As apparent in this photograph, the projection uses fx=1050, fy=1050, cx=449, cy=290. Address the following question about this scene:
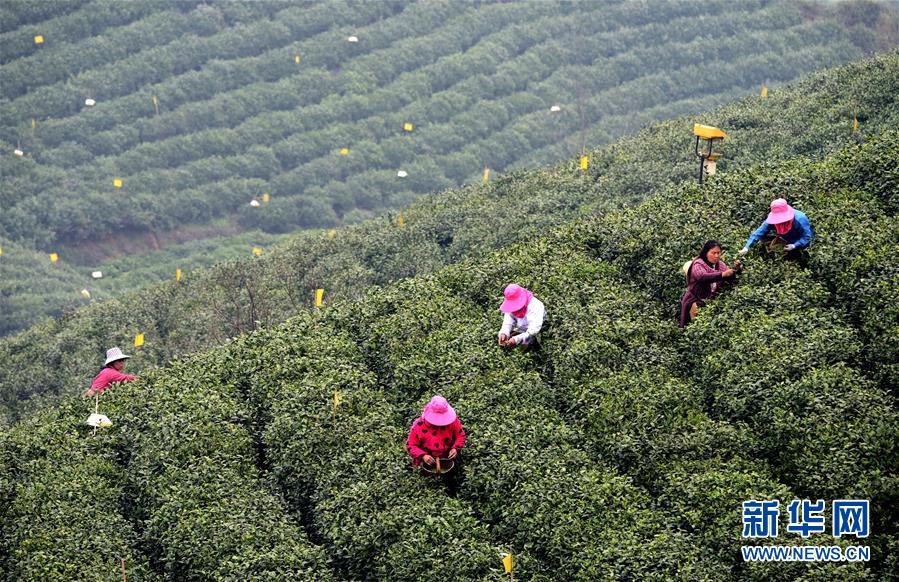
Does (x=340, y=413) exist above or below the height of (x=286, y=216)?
above

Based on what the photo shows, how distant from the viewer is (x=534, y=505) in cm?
1252

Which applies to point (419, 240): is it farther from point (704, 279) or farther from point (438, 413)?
point (438, 413)

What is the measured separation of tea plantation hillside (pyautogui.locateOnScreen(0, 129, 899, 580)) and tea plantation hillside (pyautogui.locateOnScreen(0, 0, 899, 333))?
28.8 m

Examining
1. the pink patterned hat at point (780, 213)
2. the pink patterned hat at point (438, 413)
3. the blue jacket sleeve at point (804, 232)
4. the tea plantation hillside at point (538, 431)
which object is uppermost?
the pink patterned hat at point (780, 213)

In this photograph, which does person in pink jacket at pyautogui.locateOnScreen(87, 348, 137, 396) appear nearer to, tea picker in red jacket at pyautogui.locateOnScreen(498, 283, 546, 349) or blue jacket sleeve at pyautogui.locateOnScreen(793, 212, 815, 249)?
tea picker in red jacket at pyautogui.locateOnScreen(498, 283, 546, 349)

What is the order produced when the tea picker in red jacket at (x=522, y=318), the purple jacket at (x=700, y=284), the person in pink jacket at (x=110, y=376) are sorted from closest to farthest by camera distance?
the purple jacket at (x=700, y=284), the tea picker in red jacket at (x=522, y=318), the person in pink jacket at (x=110, y=376)

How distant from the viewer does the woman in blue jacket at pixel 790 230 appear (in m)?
14.6

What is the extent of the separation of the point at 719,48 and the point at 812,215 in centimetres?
4358

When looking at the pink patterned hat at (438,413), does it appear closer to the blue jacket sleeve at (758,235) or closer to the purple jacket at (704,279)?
the purple jacket at (704,279)

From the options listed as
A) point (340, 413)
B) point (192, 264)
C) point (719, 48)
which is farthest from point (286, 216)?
point (340, 413)

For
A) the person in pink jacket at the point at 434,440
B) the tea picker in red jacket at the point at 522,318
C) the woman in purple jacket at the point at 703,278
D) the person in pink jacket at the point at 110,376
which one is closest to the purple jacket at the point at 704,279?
the woman in purple jacket at the point at 703,278

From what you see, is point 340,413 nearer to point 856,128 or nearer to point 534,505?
point 534,505

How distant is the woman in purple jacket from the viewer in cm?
A: 1451

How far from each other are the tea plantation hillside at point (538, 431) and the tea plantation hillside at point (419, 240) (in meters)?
6.84
